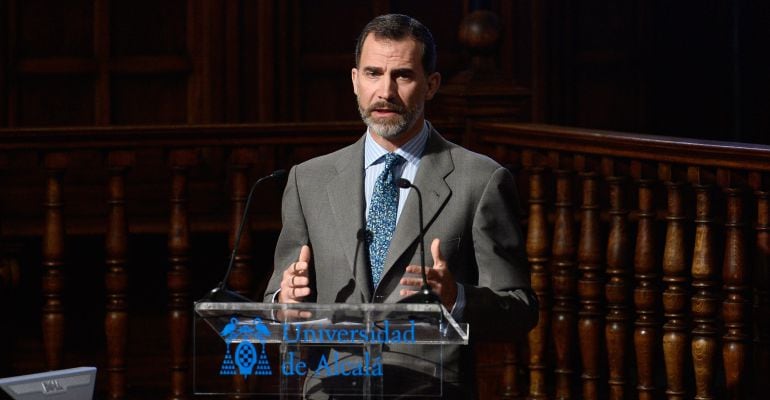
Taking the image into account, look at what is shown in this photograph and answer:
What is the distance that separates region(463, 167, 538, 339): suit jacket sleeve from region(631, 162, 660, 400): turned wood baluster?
1.36 metres

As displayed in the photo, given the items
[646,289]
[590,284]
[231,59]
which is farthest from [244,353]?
[231,59]

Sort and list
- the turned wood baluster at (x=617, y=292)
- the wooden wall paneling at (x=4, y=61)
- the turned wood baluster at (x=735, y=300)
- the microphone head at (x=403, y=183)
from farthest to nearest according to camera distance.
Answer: the wooden wall paneling at (x=4, y=61), the turned wood baluster at (x=617, y=292), the turned wood baluster at (x=735, y=300), the microphone head at (x=403, y=183)

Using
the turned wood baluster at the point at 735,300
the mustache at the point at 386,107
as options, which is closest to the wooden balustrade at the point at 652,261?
the turned wood baluster at the point at 735,300

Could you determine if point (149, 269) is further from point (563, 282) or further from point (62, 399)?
point (62, 399)

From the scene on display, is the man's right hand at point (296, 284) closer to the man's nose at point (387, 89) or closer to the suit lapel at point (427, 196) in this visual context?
the suit lapel at point (427, 196)

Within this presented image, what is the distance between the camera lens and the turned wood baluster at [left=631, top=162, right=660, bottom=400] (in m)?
4.35

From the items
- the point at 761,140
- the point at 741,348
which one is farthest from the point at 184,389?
the point at 761,140

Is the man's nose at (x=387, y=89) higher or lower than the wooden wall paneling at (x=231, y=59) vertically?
lower

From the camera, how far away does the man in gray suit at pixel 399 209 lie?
295 cm

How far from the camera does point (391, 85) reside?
2969 millimetres

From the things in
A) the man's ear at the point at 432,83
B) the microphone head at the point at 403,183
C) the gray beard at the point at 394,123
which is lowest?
the microphone head at the point at 403,183

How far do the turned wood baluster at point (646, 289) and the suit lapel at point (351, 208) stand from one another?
1.51m

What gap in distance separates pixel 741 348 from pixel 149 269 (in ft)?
10.0

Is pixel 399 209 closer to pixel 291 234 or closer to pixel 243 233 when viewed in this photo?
pixel 291 234
